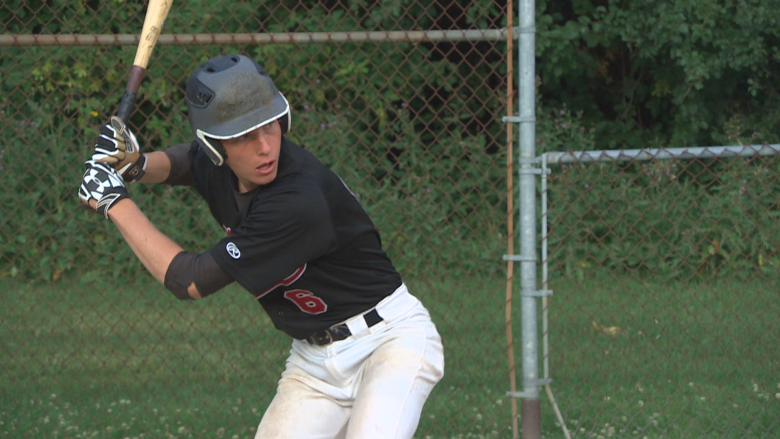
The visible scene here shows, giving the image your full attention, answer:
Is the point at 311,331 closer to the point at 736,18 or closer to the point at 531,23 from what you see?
the point at 531,23

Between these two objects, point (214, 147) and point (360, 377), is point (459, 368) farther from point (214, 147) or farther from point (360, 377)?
point (214, 147)

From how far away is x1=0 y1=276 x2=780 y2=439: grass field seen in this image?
15.7ft

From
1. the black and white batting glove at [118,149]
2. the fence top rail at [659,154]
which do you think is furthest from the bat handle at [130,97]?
the fence top rail at [659,154]

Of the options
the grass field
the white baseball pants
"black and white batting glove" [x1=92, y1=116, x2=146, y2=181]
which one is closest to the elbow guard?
"black and white batting glove" [x1=92, y1=116, x2=146, y2=181]

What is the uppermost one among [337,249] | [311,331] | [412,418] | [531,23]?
[531,23]

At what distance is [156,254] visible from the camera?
2670 mm

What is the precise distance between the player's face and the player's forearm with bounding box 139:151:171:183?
0.48m

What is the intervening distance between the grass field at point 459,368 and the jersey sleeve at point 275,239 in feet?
7.31

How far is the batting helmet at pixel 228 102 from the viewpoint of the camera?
8.75 ft

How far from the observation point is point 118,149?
2875 mm

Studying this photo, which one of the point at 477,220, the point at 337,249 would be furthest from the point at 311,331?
the point at 477,220

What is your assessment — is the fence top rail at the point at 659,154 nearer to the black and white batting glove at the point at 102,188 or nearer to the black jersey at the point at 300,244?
the black jersey at the point at 300,244

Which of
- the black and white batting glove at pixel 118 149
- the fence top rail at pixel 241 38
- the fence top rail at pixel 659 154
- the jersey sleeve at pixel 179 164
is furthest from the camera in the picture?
the fence top rail at pixel 659 154

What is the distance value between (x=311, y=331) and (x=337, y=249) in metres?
0.33
